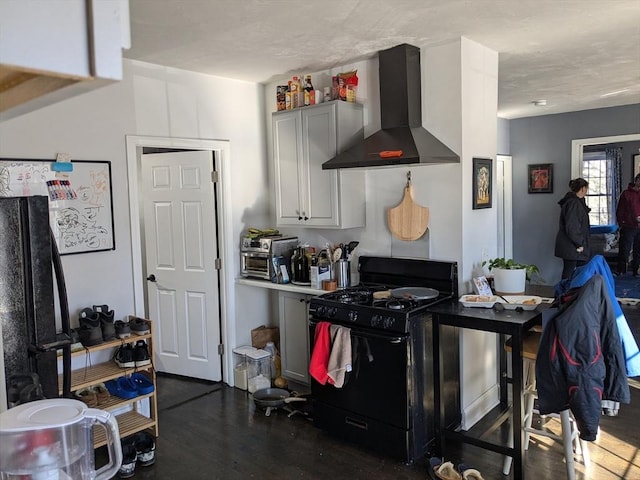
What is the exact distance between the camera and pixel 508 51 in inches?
146

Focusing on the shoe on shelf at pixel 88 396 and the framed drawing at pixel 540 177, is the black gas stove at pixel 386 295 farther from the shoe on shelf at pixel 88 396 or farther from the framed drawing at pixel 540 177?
the framed drawing at pixel 540 177

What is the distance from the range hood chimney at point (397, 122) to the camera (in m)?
3.29

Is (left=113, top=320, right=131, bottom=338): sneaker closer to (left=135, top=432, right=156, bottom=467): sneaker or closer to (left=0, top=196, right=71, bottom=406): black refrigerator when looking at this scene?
(left=135, top=432, right=156, bottom=467): sneaker

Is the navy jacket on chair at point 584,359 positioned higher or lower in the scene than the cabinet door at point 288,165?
lower

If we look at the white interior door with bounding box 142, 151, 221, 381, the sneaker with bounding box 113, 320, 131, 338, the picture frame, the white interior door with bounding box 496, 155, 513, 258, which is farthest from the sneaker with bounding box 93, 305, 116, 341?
the white interior door with bounding box 496, 155, 513, 258

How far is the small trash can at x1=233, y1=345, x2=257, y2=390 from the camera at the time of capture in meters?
4.29

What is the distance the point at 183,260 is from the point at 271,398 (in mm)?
1399

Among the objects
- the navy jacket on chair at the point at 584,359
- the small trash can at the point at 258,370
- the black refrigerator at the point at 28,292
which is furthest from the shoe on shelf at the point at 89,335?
the navy jacket on chair at the point at 584,359

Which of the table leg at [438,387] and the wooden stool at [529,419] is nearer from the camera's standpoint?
the wooden stool at [529,419]

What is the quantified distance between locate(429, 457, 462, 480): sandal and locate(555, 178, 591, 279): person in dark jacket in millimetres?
3591

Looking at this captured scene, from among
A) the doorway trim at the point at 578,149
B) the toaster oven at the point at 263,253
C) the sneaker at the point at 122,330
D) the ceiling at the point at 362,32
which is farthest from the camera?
the doorway trim at the point at 578,149

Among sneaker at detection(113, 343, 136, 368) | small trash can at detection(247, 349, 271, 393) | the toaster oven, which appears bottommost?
small trash can at detection(247, 349, 271, 393)

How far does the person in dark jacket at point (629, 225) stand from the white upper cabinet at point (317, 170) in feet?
17.0

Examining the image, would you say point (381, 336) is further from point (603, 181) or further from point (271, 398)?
point (603, 181)
